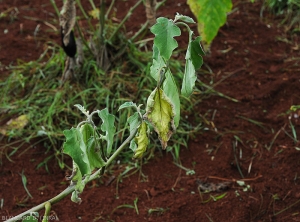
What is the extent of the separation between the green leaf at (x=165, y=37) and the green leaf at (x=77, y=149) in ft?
0.94

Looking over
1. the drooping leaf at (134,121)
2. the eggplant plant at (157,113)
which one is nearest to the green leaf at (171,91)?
the eggplant plant at (157,113)

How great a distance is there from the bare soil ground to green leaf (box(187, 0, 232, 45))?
0.64 metres

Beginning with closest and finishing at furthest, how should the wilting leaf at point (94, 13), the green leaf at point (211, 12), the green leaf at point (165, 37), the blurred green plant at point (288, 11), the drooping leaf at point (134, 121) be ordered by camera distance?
the green leaf at point (165, 37) → the drooping leaf at point (134, 121) → the green leaf at point (211, 12) → the wilting leaf at point (94, 13) → the blurred green plant at point (288, 11)

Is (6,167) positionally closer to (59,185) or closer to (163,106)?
(59,185)

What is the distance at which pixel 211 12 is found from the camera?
2.40 m

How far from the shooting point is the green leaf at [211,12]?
236 cm

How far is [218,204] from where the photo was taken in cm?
243

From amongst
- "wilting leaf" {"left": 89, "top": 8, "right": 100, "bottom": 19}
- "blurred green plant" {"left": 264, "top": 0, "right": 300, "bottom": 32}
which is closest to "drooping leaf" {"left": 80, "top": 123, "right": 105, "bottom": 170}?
"wilting leaf" {"left": 89, "top": 8, "right": 100, "bottom": 19}

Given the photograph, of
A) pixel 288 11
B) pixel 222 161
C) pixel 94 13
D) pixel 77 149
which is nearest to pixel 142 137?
pixel 77 149

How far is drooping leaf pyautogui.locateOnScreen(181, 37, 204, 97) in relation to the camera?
4.54ft

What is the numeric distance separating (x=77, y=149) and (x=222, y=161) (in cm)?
145

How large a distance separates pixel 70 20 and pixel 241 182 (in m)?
1.18

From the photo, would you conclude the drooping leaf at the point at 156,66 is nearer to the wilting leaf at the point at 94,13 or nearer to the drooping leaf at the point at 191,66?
the drooping leaf at the point at 191,66

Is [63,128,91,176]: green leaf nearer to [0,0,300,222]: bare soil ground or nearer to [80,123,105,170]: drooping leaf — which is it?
[80,123,105,170]: drooping leaf
